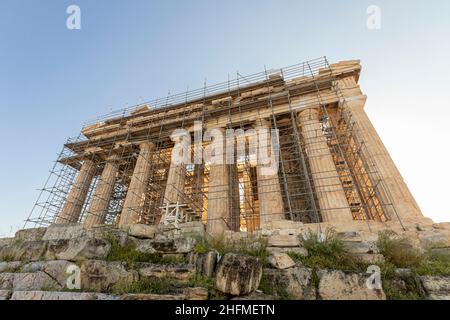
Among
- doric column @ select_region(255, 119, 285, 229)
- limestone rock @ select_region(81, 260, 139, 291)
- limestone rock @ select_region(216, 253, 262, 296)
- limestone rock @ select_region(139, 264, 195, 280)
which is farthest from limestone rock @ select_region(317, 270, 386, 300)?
doric column @ select_region(255, 119, 285, 229)

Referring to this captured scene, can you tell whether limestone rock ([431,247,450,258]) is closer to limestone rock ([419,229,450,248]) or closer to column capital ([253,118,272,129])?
limestone rock ([419,229,450,248])

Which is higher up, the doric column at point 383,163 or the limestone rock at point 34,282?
the doric column at point 383,163

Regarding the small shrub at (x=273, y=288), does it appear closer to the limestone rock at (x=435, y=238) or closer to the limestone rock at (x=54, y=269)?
the limestone rock at (x=54, y=269)

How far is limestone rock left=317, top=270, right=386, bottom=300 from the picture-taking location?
385 cm

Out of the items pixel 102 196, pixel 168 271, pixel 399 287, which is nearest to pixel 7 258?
pixel 168 271

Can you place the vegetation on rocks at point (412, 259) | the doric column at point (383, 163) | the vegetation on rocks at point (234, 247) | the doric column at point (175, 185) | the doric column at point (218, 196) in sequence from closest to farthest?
1. the vegetation on rocks at point (412, 259)
2. the vegetation on rocks at point (234, 247)
3. the doric column at point (383, 163)
4. the doric column at point (218, 196)
5. the doric column at point (175, 185)

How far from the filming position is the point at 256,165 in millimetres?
13047

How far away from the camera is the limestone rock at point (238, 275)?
12.8 ft

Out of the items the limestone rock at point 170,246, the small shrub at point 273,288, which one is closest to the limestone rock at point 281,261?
the small shrub at point 273,288

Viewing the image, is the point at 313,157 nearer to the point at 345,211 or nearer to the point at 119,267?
the point at 345,211

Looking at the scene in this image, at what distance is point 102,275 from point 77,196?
13.7 metres

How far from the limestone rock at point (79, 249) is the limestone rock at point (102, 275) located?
50 centimetres

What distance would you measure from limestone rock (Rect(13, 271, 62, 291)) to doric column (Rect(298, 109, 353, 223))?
30.3 ft
